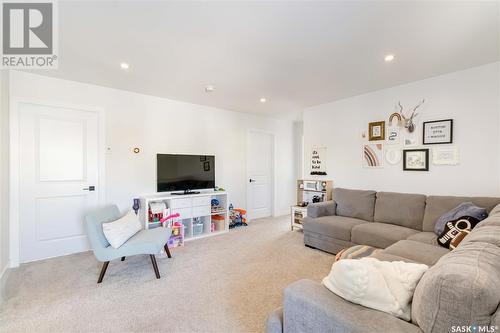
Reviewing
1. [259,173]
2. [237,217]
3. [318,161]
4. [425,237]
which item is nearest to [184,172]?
[237,217]

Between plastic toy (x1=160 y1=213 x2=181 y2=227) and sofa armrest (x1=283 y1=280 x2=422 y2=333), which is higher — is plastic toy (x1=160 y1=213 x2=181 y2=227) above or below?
below

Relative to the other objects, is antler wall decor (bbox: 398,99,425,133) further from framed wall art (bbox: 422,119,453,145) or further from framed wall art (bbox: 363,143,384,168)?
framed wall art (bbox: 363,143,384,168)

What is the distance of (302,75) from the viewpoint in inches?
120

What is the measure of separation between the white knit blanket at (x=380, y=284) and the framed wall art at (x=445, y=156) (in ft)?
8.98

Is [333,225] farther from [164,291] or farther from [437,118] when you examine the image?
[164,291]

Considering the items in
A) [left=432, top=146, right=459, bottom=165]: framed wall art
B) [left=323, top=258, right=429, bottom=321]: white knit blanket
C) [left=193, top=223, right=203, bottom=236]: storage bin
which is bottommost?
[left=193, top=223, right=203, bottom=236]: storage bin

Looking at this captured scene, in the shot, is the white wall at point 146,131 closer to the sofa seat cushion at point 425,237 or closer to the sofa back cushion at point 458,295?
the sofa seat cushion at point 425,237

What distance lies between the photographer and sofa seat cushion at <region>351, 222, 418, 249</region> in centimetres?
263

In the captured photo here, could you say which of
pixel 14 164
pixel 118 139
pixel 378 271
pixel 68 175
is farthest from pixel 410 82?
pixel 14 164

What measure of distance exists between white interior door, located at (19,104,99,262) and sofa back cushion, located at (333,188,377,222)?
12.5 ft

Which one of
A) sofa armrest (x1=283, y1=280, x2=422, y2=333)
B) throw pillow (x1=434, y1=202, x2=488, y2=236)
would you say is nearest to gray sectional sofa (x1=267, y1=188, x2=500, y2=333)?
sofa armrest (x1=283, y1=280, x2=422, y2=333)

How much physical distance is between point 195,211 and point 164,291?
1.74 metres

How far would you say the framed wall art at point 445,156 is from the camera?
2953 millimetres

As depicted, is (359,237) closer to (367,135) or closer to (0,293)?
(367,135)
